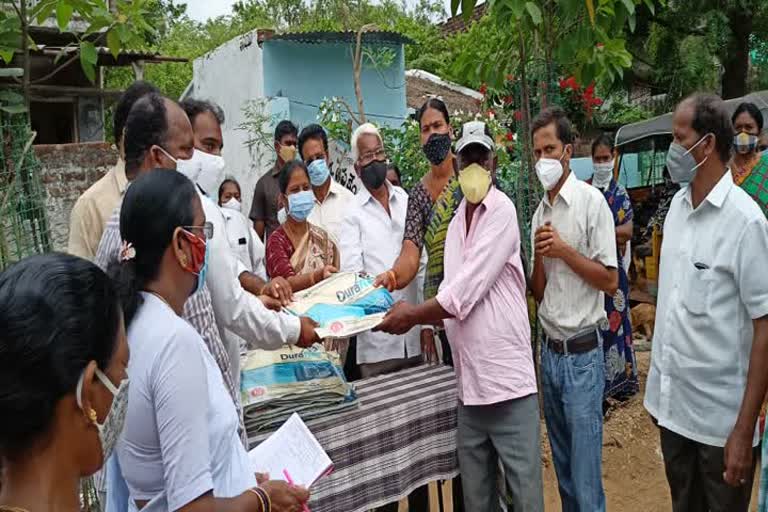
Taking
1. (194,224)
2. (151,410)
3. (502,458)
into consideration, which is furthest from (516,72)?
(151,410)

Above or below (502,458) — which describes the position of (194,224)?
above

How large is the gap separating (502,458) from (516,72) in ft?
8.88

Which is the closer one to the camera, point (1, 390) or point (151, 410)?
point (1, 390)

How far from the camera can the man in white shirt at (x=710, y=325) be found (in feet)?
8.07

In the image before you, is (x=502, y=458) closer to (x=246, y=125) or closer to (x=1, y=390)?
(x=1, y=390)

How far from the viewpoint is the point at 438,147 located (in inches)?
134

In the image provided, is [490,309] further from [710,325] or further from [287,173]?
[287,173]

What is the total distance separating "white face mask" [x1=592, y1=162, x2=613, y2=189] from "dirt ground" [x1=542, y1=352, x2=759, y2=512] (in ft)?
5.86

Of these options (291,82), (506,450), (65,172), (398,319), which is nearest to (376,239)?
(398,319)

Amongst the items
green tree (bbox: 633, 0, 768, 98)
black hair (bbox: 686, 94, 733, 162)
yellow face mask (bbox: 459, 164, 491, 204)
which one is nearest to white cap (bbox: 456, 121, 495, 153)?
yellow face mask (bbox: 459, 164, 491, 204)

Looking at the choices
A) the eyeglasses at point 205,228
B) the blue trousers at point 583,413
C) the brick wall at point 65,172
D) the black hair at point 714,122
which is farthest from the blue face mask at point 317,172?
the brick wall at point 65,172

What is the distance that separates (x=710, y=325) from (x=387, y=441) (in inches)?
53.1

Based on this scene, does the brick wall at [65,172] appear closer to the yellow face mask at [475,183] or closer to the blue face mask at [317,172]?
the blue face mask at [317,172]

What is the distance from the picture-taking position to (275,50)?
10125 millimetres
